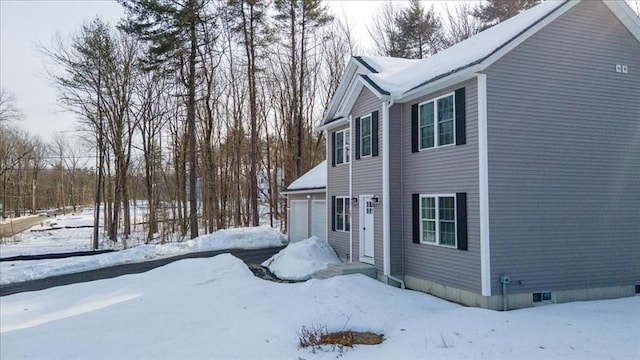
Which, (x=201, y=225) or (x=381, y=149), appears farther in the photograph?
(x=201, y=225)

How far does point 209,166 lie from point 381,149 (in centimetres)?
1713

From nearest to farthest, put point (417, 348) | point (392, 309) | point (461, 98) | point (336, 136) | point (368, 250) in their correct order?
point (417, 348) < point (392, 309) < point (461, 98) < point (368, 250) < point (336, 136)

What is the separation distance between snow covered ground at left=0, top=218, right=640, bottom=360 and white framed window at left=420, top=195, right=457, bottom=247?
1376mm

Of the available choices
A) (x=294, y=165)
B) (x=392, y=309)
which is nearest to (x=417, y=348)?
(x=392, y=309)

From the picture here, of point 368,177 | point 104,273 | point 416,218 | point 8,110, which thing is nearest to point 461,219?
point 416,218

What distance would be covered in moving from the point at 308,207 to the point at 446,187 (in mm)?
9194

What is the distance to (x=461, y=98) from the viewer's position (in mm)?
9070

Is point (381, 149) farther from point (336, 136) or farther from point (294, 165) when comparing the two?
point (294, 165)

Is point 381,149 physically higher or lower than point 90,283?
higher

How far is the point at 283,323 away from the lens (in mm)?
7891

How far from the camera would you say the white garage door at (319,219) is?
16734 mm

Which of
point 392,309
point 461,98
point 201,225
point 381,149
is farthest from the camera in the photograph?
point 201,225

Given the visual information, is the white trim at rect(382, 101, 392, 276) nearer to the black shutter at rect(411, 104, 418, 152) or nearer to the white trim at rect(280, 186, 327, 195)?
the black shutter at rect(411, 104, 418, 152)

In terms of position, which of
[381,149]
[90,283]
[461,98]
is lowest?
[90,283]
